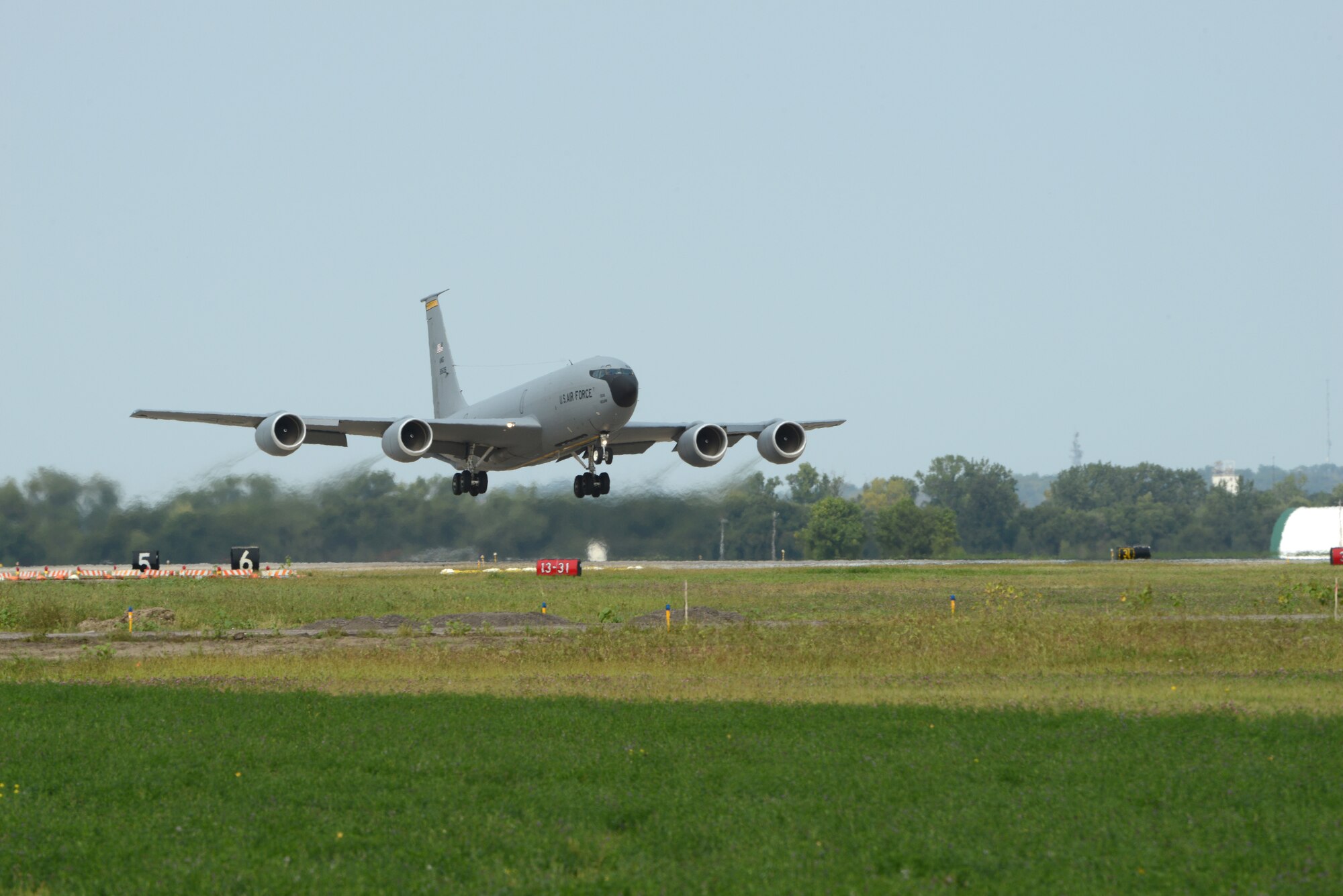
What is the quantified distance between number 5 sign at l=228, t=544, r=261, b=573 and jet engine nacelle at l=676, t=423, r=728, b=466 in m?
30.2

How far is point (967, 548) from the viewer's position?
430ft

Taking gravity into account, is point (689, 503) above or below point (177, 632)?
above

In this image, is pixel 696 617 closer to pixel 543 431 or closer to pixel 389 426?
pixel 543 431

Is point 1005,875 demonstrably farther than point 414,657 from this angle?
No

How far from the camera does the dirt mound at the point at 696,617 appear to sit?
129ft

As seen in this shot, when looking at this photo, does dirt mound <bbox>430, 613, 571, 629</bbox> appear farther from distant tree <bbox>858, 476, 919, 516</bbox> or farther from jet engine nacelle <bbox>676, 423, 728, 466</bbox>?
distant tree <bbox>858, 476, 919, 516</bbox>

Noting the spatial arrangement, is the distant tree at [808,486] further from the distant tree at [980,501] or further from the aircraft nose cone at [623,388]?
the aircraft nose cone at [623,388]

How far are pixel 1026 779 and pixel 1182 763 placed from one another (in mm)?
1987

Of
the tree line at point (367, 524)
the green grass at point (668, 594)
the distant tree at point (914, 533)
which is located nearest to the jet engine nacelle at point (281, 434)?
Answer: the green grass at point (668, 594)

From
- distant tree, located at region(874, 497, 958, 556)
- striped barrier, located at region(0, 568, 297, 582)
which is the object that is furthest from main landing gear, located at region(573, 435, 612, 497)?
distant tree, located at region(874, 497, 958, 556)

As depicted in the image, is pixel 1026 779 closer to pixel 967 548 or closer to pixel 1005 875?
pixel 1005 875

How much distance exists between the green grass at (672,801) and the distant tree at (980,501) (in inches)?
4518

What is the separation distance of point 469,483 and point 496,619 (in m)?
14.8

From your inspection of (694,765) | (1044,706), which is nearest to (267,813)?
(694,765)
